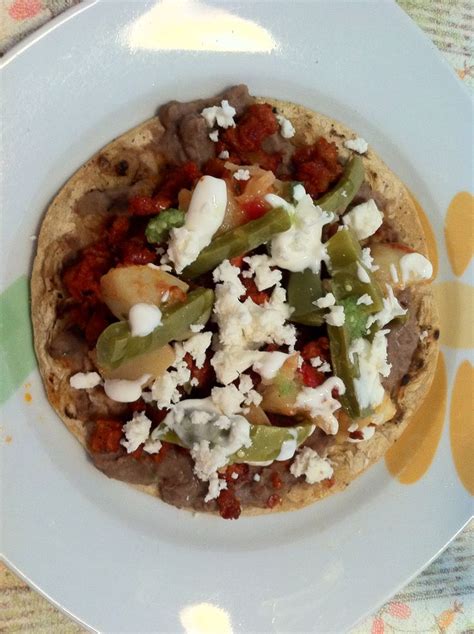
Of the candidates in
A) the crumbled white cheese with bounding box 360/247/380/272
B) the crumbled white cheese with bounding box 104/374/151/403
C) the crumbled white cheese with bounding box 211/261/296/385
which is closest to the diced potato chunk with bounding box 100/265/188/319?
the crumbled white cheese with bounding box 211/261/296/385

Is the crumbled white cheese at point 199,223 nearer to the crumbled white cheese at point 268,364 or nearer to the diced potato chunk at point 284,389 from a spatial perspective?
the crumbled white cheese at point 268,364

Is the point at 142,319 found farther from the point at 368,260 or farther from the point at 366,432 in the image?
the point at 366,432

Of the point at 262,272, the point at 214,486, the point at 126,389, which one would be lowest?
the point at 214,486

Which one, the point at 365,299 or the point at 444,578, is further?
the point at 444,578

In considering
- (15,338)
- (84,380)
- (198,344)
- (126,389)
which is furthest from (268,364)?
(15,338)

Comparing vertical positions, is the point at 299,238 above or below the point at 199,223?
below

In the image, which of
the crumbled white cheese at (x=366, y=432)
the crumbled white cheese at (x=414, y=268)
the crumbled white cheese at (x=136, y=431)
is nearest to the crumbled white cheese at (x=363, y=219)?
the crumbled white cheese at (x=414, y=268)
